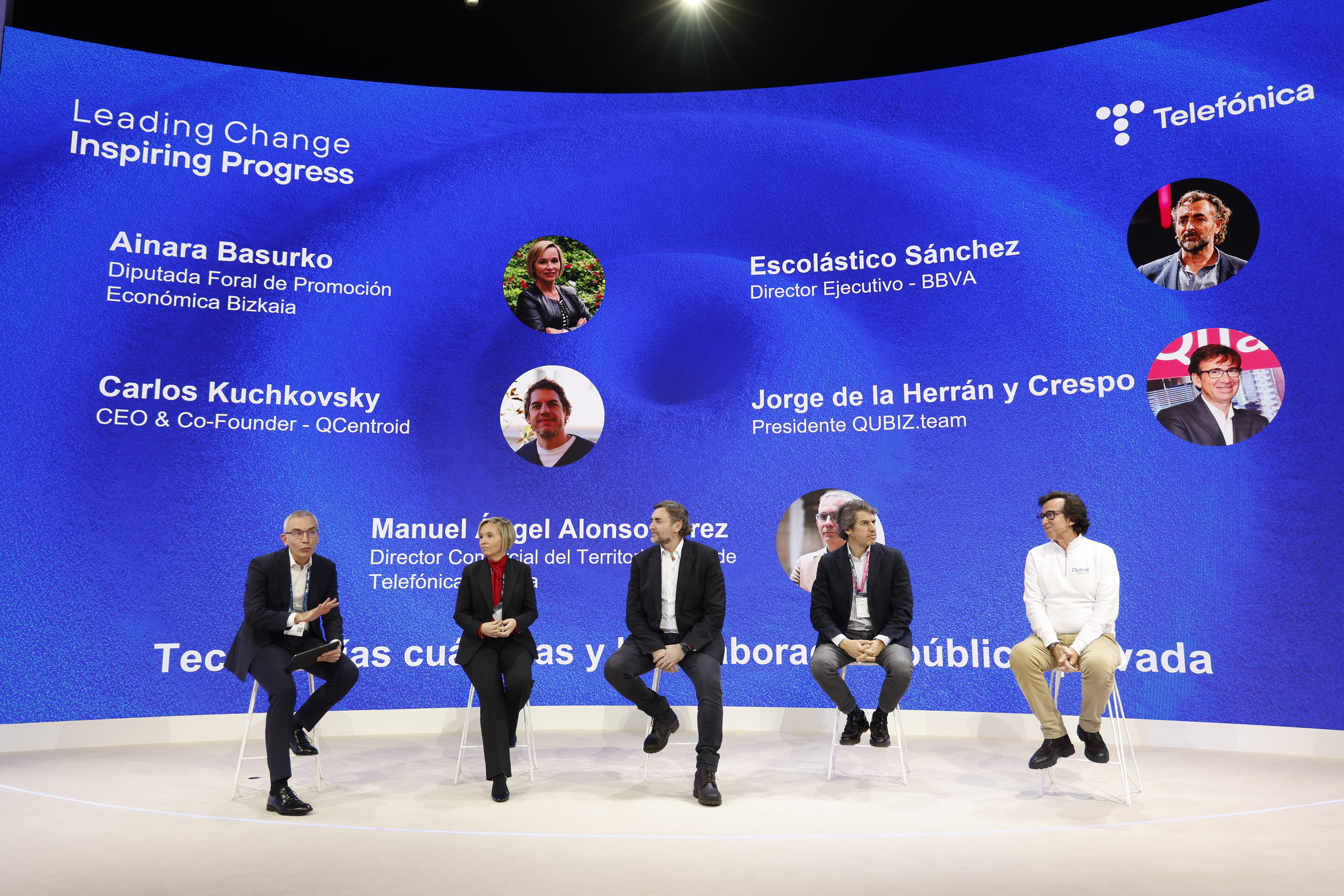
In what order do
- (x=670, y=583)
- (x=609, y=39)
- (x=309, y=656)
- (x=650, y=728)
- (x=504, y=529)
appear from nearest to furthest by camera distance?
(x=309, y=656)
(x=504, y=529)
(x=670, y=583)
(x=650, y=728)
(x=609, y=39)

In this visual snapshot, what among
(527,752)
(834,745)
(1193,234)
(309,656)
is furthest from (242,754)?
(1193,234)

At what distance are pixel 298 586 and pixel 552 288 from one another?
246 centimetres

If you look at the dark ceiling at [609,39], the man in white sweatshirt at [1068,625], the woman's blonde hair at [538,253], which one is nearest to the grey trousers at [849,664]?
the man in white sweatshirt at [1068,625]

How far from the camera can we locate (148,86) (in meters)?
5.25

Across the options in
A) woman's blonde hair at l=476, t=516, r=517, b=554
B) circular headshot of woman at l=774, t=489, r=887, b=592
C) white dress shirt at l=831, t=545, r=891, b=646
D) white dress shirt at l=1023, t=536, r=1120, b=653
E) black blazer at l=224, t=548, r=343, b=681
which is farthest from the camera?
circular headshot of woman at l=774, t=489, r=887, b=592

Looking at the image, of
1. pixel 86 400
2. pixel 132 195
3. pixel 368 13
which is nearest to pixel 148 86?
pixel 132 195

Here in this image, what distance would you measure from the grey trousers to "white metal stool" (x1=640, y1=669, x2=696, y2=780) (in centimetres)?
74

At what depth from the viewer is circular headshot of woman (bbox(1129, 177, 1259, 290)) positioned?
4855mm

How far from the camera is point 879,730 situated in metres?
4.24

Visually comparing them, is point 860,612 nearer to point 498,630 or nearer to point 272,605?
point 498,630

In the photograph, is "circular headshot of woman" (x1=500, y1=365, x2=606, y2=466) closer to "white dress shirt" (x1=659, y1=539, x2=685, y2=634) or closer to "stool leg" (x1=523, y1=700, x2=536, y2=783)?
"white dress shirt" (x1=659, y1=539, x2=685, y2=634)

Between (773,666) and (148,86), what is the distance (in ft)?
15.6

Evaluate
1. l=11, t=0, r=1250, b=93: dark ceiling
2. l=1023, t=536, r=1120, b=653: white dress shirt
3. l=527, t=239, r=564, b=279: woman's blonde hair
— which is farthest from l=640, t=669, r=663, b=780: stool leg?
l=11, t=0, r=1250, b=93: dark ceiling

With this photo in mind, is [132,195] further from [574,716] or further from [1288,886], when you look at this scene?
[1288,886]
